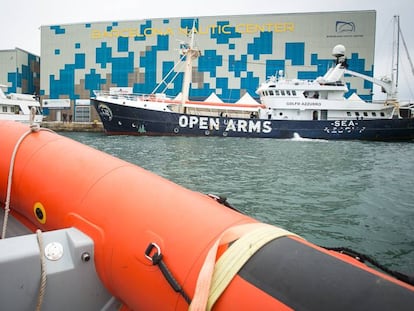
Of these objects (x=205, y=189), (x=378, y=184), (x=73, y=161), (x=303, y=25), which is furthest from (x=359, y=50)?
(x=73, y=161)

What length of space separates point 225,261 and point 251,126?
18.3m

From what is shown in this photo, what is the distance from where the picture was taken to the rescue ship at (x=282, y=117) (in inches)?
743

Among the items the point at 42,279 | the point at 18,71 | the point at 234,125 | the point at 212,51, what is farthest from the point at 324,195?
the point at 18,71

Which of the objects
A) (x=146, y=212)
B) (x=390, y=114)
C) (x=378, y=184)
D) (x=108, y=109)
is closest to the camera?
(x=146, y=212)

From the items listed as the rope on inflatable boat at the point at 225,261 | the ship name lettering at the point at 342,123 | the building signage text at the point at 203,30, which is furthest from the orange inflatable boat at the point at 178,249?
the building signage text at the point at 203,30

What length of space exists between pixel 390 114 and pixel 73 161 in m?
23.2

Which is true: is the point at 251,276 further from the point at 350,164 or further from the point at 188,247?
the point at 350,164

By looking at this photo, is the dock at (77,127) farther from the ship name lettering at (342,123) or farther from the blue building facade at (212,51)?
the ship name lettering at (342,123)

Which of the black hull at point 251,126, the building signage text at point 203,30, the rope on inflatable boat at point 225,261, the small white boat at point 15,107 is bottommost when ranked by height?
the rope on inflatable boat at point 225,261

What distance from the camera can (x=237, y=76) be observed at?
92.2ft

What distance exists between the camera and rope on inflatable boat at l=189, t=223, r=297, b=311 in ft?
3.10

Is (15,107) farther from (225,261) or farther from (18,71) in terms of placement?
(225,261)

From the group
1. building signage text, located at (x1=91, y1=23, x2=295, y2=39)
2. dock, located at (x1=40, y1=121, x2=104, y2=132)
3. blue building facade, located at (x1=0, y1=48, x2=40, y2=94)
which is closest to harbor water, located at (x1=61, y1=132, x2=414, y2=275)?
dock, located at (x1=40, y1=121, x2=104, y2=132)

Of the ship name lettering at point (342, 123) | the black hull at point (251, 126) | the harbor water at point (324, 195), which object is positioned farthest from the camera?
the ship name lettering at point (342, 123)
